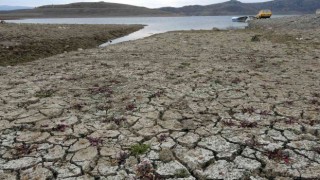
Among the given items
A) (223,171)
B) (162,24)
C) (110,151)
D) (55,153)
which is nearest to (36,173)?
(55,153)

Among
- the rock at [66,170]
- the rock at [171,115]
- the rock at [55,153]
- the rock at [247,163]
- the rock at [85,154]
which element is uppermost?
the rock at [171,115]

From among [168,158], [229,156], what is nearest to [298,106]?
[229,156]

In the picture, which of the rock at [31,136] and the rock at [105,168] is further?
the rock at [31,136]

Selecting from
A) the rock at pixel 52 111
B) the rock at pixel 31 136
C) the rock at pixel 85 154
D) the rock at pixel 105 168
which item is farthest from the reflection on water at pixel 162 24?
the rock at pixel 105 168

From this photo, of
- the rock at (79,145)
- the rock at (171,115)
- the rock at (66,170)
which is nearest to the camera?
the rock at (66,170)

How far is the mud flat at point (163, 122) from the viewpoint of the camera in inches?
244

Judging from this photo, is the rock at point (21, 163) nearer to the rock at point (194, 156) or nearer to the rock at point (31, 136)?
the rock at point (31, 136)

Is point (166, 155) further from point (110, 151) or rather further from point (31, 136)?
point (31, 136)

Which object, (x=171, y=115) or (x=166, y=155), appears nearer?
(x=166, y=155)

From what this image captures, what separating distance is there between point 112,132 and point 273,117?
3.76m

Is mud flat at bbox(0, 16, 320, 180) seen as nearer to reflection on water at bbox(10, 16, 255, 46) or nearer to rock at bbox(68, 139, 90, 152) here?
rock at bbox(68, 139, 90, 152)

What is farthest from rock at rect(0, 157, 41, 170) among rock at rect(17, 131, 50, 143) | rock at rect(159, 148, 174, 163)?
rock at rect(159, 148, 174, 163)

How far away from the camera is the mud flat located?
244 inches

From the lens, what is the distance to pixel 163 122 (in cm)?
828
